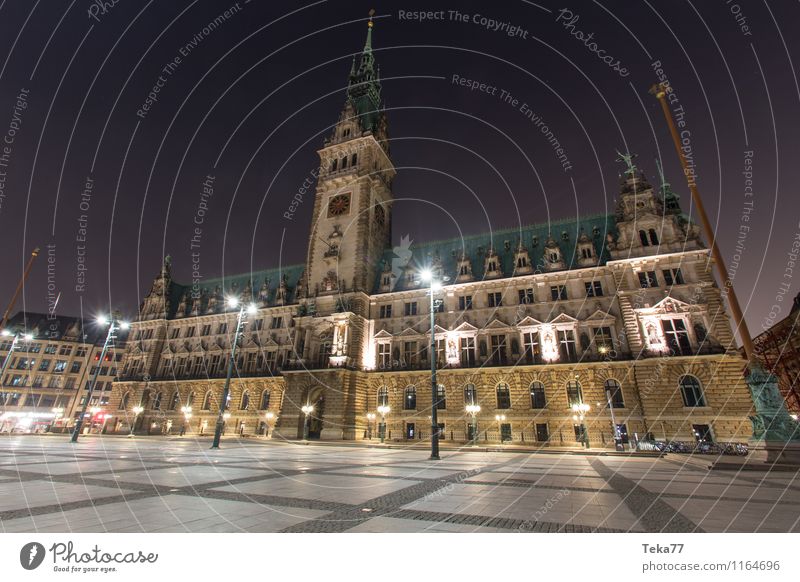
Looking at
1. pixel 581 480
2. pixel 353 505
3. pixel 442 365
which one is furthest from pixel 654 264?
pixel 353 505

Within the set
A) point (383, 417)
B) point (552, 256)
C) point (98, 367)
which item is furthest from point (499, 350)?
point (98, 367)

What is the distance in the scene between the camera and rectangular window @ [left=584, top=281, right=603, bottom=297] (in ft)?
115

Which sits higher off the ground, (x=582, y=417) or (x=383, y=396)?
(x=383, y=396)

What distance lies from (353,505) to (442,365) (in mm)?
31451

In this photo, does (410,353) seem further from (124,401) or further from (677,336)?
(124,401)

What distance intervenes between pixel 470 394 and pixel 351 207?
89.9ft

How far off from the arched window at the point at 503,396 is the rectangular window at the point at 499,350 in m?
2.12

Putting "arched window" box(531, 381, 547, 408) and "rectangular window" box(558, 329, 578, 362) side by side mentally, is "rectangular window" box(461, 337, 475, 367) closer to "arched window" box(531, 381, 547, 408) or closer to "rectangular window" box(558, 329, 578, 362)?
"arched window" box(531, 381, 547, 408)

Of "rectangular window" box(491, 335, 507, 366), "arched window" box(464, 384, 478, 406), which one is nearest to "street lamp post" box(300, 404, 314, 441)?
"arched window" box(464, 384, 478, 406)

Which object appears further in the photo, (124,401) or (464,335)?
(124,401)

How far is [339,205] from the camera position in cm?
4794

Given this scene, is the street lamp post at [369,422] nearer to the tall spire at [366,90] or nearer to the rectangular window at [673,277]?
the rectangular window at [673,277]

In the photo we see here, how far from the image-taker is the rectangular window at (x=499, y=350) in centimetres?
3562

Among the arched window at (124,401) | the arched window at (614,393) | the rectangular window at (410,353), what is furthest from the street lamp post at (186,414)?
the arched window at (614,393)
